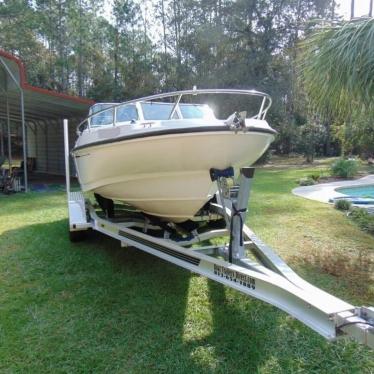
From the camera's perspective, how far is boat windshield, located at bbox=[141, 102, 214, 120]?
4.42m

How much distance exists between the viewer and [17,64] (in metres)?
8.57

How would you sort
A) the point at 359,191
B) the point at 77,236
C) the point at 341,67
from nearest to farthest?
1. the point at 341,67
2. the point at 77,236
3. the point at 359,191

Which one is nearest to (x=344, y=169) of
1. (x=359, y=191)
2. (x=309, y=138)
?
(x=359, y=191)

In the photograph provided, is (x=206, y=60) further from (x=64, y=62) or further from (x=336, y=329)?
(x=336, y=329)

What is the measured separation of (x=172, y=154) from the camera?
310cm

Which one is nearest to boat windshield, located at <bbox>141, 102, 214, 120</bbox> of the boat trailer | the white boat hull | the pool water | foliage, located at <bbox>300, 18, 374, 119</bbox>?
the white boat hull

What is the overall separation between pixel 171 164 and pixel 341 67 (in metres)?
Result: 2.33

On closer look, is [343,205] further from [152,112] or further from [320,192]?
[152,112]

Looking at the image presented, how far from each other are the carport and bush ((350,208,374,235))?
8.04 m

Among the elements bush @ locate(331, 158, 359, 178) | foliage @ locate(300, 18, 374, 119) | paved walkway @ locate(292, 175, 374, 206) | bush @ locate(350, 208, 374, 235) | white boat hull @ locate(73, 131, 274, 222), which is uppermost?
foliage @ locate(300, 18, 374, 119)

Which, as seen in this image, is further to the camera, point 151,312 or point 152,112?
point 152,112

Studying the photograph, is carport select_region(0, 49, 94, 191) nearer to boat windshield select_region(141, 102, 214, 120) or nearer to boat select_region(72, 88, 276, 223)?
boat windshield select_region(141, 102, 214, 120)

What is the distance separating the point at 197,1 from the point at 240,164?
2029 cm

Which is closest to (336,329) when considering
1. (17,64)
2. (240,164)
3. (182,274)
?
(240,164)
